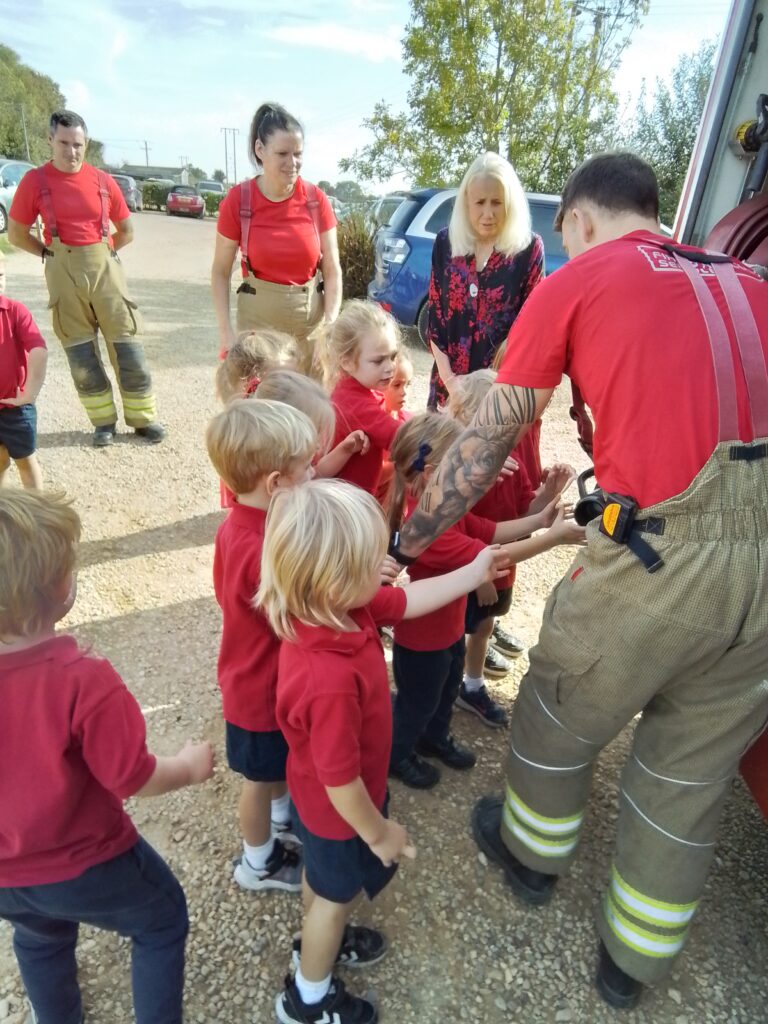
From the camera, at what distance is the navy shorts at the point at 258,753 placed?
1.79 metres

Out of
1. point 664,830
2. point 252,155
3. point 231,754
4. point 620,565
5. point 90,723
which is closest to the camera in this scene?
point 90,723

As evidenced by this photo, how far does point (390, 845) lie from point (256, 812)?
619 millimetres

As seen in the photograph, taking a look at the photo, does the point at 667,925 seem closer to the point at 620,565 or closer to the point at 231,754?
the point at 620,565

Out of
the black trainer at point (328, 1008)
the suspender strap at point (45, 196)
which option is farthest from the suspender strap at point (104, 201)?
the black trainer at point (328, 1008)

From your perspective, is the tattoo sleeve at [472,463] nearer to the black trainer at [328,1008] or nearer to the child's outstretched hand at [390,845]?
the child's outstretched hand at [390,845]

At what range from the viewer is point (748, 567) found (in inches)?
55.2

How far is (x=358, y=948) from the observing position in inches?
70.9

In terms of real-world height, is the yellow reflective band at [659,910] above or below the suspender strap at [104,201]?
below

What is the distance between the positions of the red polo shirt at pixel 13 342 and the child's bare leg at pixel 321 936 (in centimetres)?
279

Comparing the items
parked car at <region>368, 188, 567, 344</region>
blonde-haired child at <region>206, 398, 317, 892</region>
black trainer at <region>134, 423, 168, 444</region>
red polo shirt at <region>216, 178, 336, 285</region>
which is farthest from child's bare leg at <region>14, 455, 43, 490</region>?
parked car at <region>368, 188, 567, 344</region>

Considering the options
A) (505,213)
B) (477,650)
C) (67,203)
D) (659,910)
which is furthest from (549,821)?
(67,203)

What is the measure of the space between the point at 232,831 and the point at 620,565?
5.06ft

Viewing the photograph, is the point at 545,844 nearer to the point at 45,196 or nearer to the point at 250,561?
the point at 250,561

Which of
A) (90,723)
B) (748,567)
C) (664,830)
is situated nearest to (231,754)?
(90,723)
